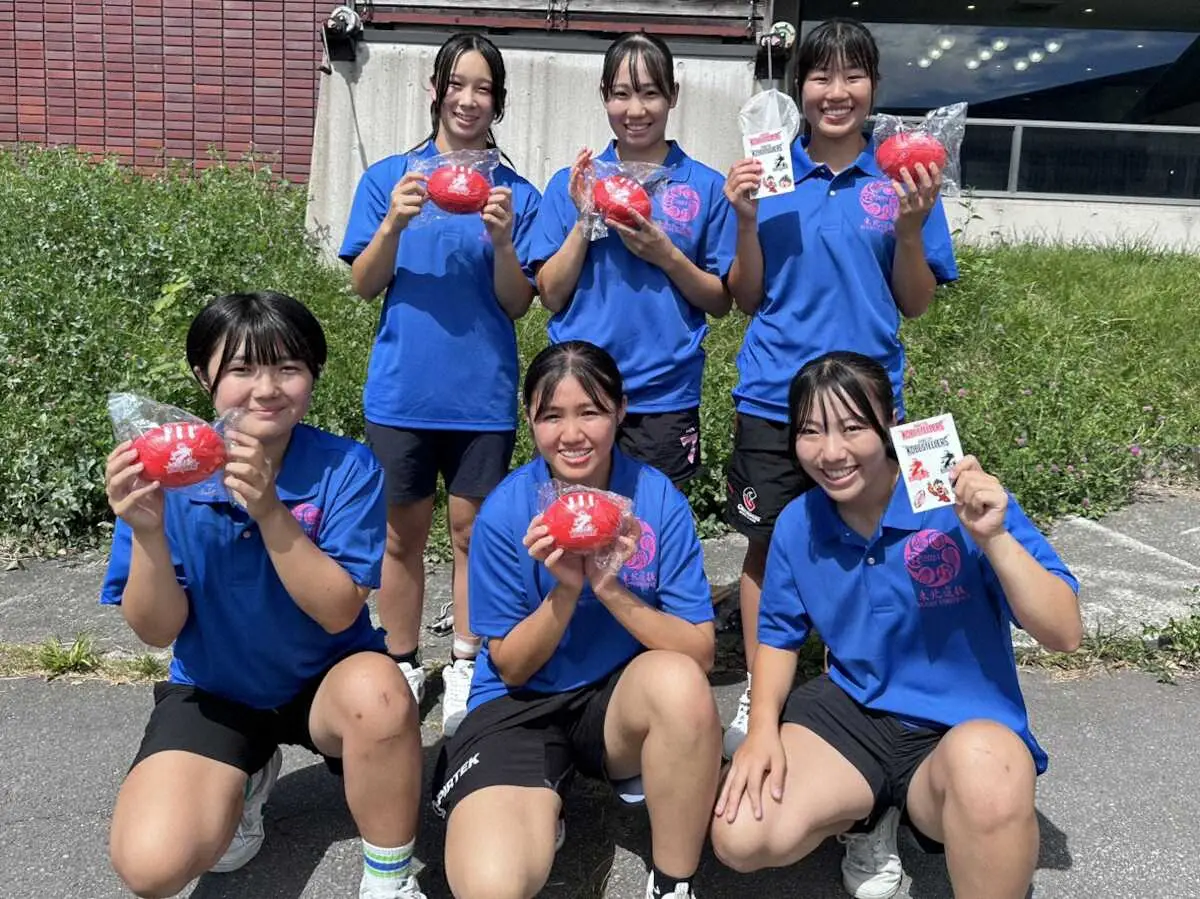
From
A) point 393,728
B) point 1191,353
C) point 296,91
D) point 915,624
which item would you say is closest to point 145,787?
point 393,728

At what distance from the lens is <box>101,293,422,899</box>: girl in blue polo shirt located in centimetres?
229

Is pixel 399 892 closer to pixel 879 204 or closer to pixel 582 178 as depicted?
pixel 582 178

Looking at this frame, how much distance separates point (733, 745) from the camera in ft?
9.92

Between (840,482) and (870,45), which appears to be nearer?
(840,482)

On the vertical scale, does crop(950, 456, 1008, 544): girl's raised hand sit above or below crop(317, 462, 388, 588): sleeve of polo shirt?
above

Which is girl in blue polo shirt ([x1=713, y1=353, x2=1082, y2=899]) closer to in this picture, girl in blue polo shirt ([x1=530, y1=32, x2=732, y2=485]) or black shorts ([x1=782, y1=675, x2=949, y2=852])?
black shorts ([x1=782, y1=675, x2=949, y2=852])

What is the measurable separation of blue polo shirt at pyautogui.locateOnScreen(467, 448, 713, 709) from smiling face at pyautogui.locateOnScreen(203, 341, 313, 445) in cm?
55

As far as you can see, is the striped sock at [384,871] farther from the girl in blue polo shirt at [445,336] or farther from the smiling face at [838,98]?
the smiling face at [838,98]

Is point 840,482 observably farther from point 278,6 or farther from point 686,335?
point 278,6

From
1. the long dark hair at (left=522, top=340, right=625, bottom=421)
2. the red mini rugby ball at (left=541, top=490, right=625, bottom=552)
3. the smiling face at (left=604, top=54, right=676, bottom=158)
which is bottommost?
the red mini rugby ball at (left=541, top=490, right=625, bottom=552)

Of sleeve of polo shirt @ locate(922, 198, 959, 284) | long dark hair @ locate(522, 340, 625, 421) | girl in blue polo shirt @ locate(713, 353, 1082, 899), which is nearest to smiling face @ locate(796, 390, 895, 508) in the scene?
girl in blue polo shirt @ locate(713, 353, 1082, 899)

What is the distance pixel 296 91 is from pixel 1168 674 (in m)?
9.73

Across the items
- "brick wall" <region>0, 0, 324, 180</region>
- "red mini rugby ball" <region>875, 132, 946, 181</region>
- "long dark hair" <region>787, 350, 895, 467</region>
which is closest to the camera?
"long dark hair" <region>787, 350, 895, 467</region>

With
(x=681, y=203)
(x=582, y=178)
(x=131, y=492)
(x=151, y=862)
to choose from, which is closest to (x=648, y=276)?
(x=681, y=203)
